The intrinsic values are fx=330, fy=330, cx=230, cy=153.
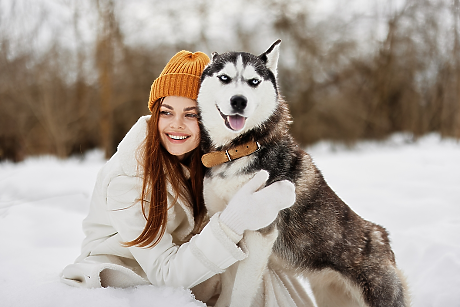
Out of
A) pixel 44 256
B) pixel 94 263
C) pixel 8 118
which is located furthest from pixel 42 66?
pixel 94 263

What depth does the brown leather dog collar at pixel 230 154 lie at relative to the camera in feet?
6.36

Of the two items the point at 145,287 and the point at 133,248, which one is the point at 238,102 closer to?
the point at 133,248

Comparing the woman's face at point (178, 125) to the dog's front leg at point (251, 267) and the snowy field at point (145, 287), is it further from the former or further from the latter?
the snowy field at point (145, 287)

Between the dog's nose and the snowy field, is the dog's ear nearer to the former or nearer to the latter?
the dog's nose

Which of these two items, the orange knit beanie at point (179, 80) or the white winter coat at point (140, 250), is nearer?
the white winter coat at point (140, 250)

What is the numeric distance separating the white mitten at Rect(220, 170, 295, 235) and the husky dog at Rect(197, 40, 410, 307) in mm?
131

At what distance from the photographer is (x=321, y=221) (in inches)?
79.1

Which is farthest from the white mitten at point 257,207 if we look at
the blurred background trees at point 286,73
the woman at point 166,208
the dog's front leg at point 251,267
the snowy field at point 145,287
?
the blurred background trees at point 286,73

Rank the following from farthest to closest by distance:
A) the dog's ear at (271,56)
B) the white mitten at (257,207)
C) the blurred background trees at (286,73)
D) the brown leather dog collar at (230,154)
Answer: the blurred background trees at (286,73) → the dog's ear at (271,56) → the brown leather dog collar at (230,154) → the white mitten at (257,207)

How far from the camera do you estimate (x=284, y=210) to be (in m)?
2.01

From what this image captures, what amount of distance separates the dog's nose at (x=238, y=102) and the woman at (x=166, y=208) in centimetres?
36

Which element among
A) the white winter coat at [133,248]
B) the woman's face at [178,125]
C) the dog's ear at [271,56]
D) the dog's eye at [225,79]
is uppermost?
the dog's ear at [271,56]

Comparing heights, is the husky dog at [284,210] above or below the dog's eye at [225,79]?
below

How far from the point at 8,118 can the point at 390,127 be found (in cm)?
1079
